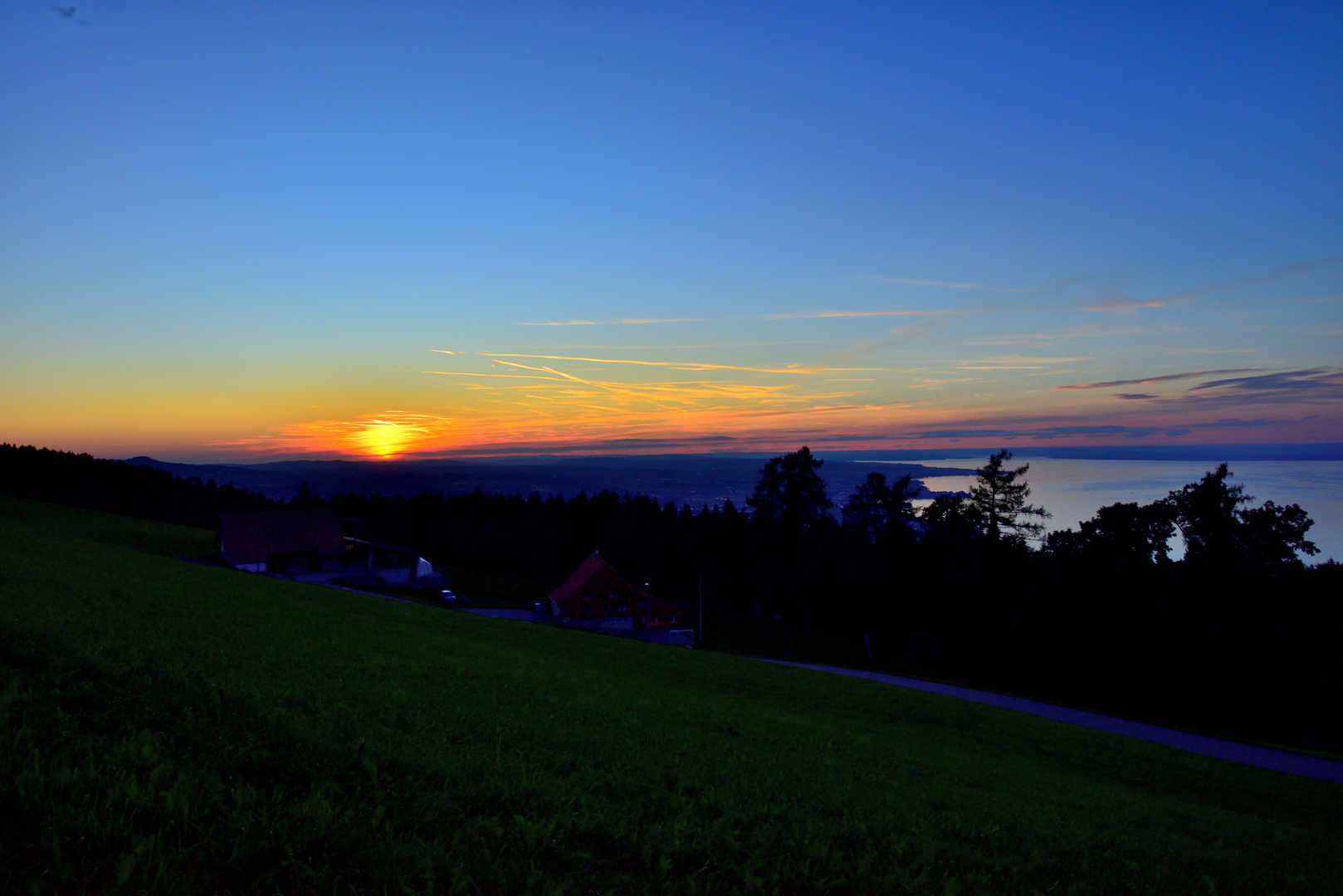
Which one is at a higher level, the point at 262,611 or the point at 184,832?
the point at 184,832

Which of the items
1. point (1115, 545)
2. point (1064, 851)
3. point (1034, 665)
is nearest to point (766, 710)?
point (1064, 851)

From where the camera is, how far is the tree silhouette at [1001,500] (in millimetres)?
Answer: 66562

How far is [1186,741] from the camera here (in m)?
30.2

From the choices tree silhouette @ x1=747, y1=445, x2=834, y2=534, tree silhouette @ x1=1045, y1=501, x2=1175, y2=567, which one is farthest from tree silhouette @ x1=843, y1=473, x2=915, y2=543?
tree silhouette @ x1=1045, y1=501, x2=1175, y2=567

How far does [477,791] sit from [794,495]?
79.1 meters

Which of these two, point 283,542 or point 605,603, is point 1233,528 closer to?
point 605,603

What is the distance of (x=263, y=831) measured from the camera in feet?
17.3

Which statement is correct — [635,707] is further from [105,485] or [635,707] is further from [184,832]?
[105,485]

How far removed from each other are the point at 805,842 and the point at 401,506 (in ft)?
403

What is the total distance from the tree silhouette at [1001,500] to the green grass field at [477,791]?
1974 inches

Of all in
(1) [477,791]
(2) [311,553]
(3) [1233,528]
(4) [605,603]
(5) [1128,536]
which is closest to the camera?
(1) [477,791]

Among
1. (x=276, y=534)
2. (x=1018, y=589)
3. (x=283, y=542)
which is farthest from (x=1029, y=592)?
(x=276, y=534)

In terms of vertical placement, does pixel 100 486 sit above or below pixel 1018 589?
above

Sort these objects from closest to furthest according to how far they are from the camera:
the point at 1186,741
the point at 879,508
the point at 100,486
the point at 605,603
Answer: the point at 1186,741 < the point at 605,603 < the point at 879,508 < the point at 100,486
